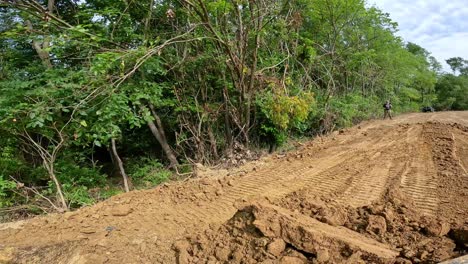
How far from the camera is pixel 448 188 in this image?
425cm

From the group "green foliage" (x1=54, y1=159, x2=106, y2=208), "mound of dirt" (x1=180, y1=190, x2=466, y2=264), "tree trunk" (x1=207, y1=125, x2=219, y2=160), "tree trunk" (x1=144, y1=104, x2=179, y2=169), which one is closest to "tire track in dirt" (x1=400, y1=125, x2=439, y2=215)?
"mound of dirt" (x1=180, y1=190, x2=466, y2=264)

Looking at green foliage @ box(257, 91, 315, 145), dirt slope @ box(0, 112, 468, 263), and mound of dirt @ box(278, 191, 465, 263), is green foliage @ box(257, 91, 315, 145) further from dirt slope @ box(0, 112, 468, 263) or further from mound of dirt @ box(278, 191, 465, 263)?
mound of dirt @ box(278, 191, 465, 263)

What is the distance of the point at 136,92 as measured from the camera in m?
8.05

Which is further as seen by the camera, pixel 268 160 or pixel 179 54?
pixel 179 54

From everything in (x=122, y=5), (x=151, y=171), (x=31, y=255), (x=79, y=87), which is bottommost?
(x=151, y=171)

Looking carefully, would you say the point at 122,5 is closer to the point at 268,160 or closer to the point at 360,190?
the point at 268,160

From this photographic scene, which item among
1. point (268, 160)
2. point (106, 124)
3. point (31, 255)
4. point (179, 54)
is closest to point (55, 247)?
point (31, 255)

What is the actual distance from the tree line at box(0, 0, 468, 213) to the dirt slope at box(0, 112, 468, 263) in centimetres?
224

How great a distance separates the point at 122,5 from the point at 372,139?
7.81 metres

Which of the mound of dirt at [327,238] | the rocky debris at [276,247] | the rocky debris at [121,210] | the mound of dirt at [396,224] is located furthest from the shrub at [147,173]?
the rocky debris at [276,247]

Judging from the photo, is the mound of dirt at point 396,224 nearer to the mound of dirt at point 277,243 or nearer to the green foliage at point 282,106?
the mound of dirt at point 277,243

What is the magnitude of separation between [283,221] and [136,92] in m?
5.98

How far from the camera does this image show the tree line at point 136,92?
6598 millimetres

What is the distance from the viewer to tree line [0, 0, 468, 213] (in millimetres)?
6598
